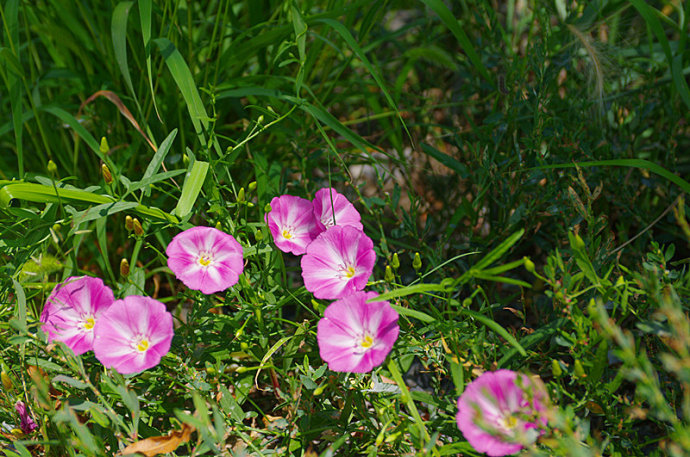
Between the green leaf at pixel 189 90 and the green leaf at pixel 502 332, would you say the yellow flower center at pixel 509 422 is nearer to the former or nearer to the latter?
the green leaf at pixel 502 332

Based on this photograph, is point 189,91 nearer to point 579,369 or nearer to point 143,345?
point 143,345

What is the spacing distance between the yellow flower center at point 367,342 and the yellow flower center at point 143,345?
17.3 inches

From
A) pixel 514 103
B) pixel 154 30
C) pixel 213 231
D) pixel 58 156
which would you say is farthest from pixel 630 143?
pixel 58 156

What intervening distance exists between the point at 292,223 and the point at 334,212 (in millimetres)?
110

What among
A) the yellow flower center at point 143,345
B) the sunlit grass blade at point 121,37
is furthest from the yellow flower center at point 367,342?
the sunlit grass blade at point 121,37

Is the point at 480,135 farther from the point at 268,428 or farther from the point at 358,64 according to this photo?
the point at 268,428

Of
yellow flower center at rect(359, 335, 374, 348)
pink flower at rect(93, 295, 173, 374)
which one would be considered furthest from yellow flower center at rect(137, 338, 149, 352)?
yellow flower center at rect(359, 335, 374, 348)

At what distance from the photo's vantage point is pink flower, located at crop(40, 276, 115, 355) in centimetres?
139

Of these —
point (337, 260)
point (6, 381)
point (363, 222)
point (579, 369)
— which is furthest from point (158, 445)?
point (363, 222)

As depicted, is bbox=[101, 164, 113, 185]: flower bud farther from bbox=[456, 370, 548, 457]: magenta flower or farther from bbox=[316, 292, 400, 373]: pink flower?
bbox=[456, 370, 548, 457]: magenta flower

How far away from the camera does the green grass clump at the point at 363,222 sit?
48.5 inches

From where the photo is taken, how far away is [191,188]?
140 centimetres

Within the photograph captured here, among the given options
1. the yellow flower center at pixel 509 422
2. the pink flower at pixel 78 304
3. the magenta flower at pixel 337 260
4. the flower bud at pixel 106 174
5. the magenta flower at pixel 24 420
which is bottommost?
the magenta flower at pixel 24 420

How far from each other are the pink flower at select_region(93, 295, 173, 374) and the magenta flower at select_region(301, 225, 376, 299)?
1.03 ft
